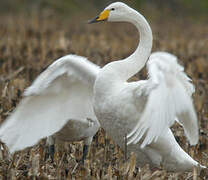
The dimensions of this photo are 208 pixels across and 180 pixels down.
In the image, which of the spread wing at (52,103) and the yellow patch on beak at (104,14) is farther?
the spread wing at (52,103)

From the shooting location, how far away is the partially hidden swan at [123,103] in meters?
3.39

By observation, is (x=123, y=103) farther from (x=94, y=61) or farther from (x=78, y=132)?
(x=94, y=61)

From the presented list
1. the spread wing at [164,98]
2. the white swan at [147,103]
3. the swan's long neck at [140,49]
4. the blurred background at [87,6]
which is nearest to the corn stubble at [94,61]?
the white swan at [147,103]

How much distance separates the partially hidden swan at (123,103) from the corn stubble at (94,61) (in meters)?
0.17

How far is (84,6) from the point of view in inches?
850

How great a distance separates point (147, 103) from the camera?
11.1 feet

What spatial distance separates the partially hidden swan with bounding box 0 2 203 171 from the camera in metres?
3.39

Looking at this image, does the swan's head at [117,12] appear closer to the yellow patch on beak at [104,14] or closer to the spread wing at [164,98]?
the yellow patch on beak at [104,14]

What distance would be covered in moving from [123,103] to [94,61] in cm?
507

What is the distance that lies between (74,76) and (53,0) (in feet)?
53.9

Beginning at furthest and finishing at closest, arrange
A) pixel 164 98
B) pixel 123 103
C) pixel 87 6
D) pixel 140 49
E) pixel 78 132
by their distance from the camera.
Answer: pixel 87 6 < pixel 78 132 < pixel 140 49 < pixel 123 103 < pixel 164 98

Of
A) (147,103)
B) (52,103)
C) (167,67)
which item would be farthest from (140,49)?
(52,103)

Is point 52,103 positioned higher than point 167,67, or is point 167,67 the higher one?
point 167,67

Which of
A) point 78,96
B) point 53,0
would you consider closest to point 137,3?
point 53,0
